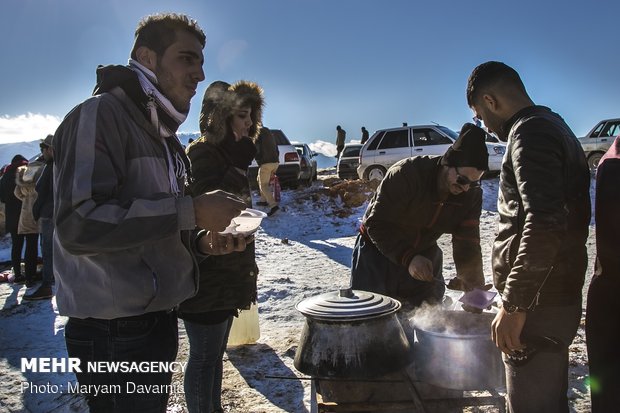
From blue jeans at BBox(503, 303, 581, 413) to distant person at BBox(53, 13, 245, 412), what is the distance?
1.45 m

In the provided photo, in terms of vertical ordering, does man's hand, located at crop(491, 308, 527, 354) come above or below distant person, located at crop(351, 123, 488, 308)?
below

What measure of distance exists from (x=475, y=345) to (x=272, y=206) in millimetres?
9361

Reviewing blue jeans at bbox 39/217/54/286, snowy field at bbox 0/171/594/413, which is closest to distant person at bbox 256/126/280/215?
snowy field at bbox 0/171/594/413

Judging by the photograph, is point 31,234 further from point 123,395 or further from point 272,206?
point 123,395

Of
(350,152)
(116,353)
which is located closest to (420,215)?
(116,353)

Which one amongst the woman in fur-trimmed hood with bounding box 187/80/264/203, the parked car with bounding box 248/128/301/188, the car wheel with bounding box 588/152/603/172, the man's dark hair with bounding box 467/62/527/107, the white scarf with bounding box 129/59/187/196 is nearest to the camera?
the white scarf with bounding box 129/59/187/196

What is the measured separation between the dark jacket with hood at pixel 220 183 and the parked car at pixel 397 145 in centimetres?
1166

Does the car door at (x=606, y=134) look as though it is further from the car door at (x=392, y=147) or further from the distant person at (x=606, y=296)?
the distant person at (x=606, y=296)

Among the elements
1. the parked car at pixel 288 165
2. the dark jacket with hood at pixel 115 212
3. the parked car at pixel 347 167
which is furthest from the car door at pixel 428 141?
the dark jacket with hood at pixel 115 212

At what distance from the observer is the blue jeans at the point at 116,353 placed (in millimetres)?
1668

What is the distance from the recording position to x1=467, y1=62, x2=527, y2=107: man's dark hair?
2230 millimetres

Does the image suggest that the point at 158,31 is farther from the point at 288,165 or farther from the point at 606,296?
the point at 288,165

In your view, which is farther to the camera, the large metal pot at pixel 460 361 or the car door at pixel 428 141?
the car door at pixel 428 141

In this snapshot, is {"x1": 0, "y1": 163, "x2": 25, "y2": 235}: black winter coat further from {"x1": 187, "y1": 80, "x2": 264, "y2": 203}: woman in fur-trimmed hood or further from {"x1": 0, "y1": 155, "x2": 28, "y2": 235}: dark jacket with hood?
{"x1": 187, "y1": 80, "x2": 264, "y2": 203}: woman in fur-trimmed hood
